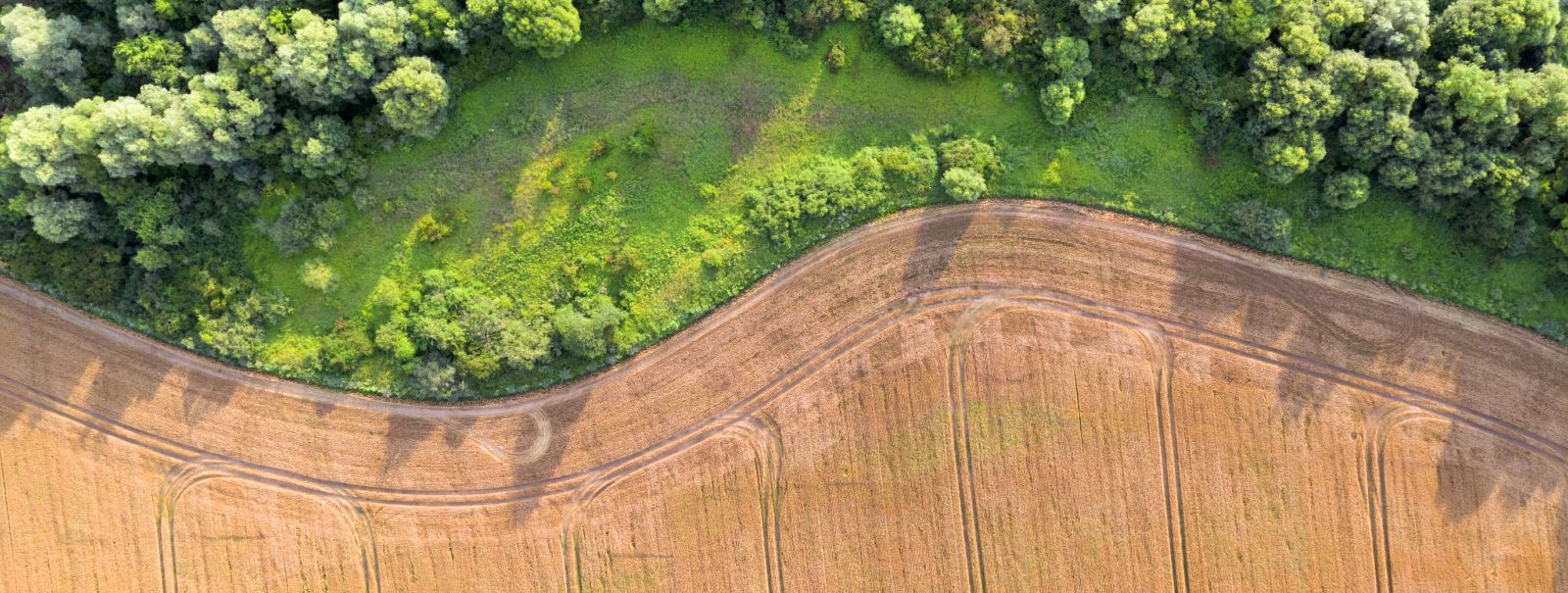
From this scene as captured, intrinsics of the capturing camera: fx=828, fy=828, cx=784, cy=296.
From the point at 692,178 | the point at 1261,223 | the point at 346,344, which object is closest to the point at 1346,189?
the point at 1261,223

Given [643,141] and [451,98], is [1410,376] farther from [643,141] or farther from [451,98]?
[451,98]

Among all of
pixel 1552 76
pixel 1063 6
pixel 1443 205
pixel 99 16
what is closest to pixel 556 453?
pixel 99 16

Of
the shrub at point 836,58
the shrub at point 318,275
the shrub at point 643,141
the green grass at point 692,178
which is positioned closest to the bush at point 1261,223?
the green grass at point 692,178

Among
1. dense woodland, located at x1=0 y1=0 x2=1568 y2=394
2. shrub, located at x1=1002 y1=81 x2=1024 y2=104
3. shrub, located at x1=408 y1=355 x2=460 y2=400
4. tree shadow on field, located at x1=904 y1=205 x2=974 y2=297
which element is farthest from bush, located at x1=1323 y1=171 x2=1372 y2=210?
shrub, located at x1=408 y1=355 x2=460 y2=400

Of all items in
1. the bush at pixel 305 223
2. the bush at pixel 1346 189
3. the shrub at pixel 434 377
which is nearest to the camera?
the bush at pixel 1346 189

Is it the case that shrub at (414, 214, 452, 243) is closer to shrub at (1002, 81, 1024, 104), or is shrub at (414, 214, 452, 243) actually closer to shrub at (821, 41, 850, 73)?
shrub at (821, 41, 850, 73)

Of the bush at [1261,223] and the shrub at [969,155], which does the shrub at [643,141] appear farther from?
the bush at [1261,223]
